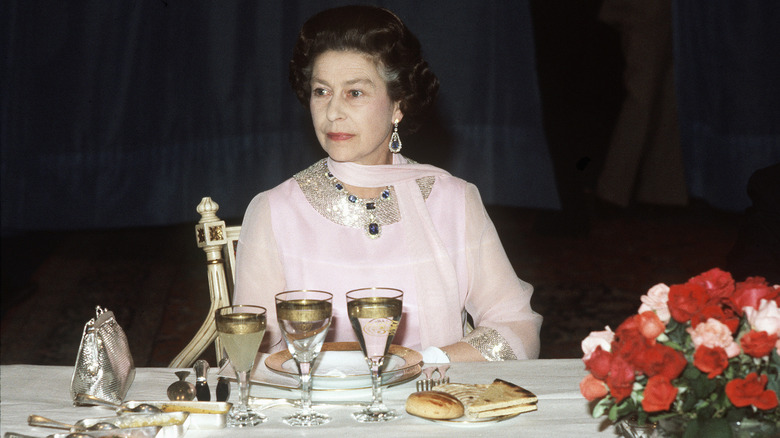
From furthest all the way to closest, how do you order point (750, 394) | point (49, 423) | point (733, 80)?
point (733, 80), point (49, 423), point (750, 394)

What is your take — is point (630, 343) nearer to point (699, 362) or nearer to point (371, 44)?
point (699, 362)

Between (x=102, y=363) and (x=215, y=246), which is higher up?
(x=215, y=246)

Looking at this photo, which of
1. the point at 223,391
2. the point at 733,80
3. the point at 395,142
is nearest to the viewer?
the point at 223,391

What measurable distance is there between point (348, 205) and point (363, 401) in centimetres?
84

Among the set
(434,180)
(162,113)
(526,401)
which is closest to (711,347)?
(526,401)

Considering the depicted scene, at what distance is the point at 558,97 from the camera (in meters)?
4.62

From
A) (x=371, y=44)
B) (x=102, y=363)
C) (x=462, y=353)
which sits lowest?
(x=462, y=353)

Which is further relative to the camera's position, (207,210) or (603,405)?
(207,210)

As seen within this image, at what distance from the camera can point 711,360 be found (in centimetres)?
87

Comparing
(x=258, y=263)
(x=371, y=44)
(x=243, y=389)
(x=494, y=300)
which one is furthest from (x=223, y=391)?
(x=371, y=44)

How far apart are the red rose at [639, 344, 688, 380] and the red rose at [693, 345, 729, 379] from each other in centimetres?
2

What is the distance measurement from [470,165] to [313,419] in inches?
120

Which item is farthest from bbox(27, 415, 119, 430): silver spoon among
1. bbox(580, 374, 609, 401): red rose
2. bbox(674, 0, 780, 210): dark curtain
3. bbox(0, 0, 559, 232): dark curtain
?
bbox(674, 0, 780, 210): dark curtain

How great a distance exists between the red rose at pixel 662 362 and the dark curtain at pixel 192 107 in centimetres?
300
